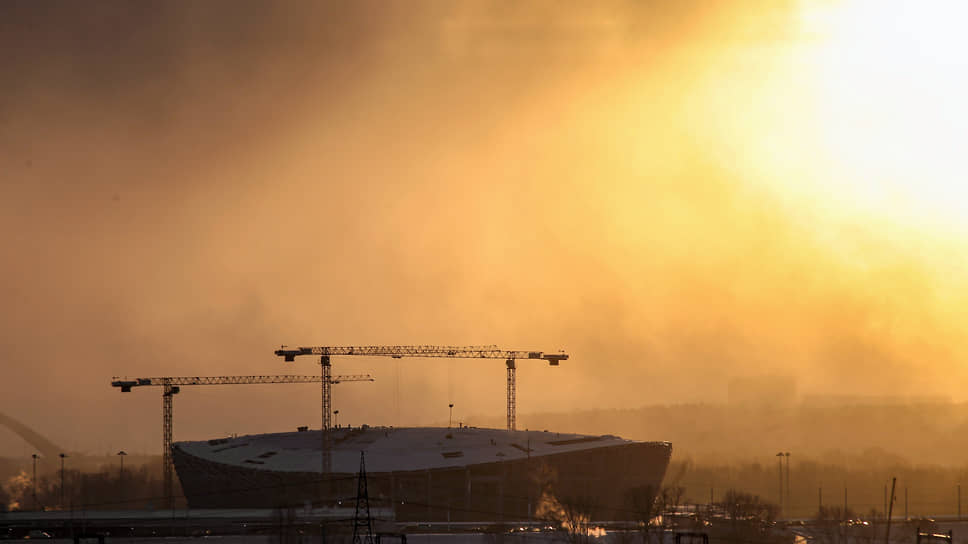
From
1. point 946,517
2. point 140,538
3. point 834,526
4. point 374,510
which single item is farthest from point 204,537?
point 946,517

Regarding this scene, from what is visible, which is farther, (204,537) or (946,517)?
(946,517)

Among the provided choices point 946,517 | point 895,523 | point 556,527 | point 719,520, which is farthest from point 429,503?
point 946,517

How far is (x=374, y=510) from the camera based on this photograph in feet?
574

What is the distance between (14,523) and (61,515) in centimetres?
1061

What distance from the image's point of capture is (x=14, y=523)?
163m

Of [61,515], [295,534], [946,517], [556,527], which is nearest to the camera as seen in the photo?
[295,534]

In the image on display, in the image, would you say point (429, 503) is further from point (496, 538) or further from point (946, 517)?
point (946, 517)

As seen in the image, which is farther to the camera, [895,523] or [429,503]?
[429,503]

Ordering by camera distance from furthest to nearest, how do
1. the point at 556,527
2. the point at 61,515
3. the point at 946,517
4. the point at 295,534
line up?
the point at 946,517, the point at 61,515, the point at 556,527, the point at 295,534

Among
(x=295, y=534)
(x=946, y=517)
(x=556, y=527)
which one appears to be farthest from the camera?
(x=946, y=517)

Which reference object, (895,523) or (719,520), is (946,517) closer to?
(895,523)

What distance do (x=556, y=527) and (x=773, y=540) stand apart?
96.4 feet

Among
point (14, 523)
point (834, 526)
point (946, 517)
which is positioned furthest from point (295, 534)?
point (946, 517)

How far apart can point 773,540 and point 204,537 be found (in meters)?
76.2
